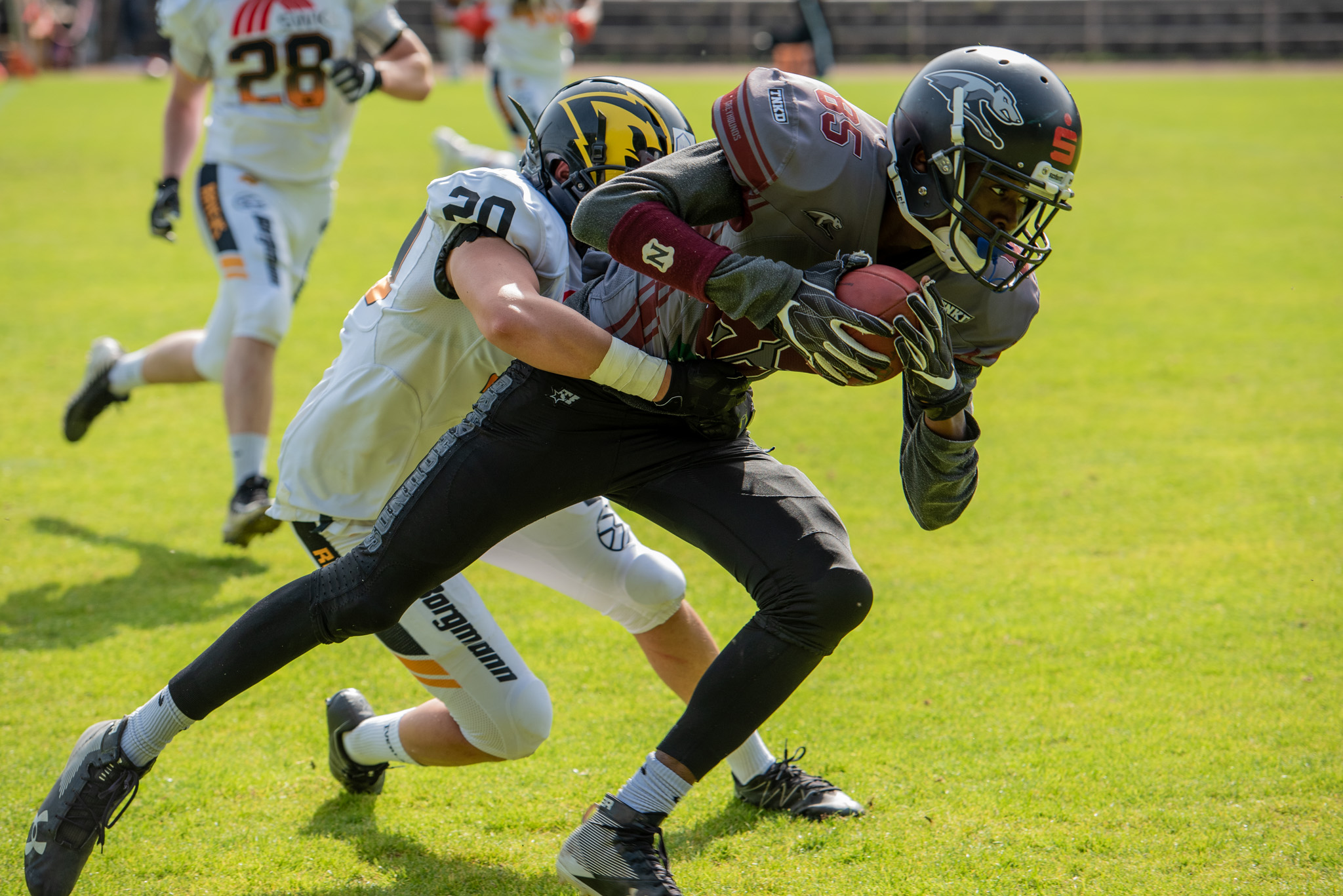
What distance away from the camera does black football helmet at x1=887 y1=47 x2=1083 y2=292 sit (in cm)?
243

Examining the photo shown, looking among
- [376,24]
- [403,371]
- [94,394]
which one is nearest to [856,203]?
[403,371]

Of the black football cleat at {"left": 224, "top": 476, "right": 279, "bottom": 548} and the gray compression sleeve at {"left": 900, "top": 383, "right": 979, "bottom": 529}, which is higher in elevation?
the gray compression sleeve at {"left": 900, "top": 383, "right": 979, "bottom": 529}

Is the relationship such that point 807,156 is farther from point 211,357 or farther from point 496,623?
point 211,357

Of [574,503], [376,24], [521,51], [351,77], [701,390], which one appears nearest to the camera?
[701,390]

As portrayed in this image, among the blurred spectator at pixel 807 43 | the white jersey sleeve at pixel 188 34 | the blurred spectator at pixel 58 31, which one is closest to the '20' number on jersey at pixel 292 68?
the white jersey sleeve at pixel 188 34

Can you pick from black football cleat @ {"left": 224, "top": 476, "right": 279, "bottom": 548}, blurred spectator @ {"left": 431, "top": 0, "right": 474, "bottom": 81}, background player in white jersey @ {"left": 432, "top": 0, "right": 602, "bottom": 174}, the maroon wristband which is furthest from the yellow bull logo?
blurred spectator @ {"left": 431, "top": 0, "right": 474, "bottom": 81}

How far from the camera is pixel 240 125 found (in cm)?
530

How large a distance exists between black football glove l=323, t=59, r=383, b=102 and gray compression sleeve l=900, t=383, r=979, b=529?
10.7 feet

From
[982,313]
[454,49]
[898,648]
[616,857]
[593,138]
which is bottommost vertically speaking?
[454,49]

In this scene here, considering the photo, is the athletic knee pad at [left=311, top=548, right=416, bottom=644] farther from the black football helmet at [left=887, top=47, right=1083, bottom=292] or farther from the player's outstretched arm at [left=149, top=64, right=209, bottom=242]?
the player's outstretched arm at [left=149, top=64, right=209, bottom=242]

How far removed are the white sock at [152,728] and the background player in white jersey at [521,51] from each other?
8.21 m

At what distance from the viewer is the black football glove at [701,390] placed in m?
2.56

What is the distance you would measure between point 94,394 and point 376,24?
81.2 inches

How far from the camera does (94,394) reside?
18.1 feet
